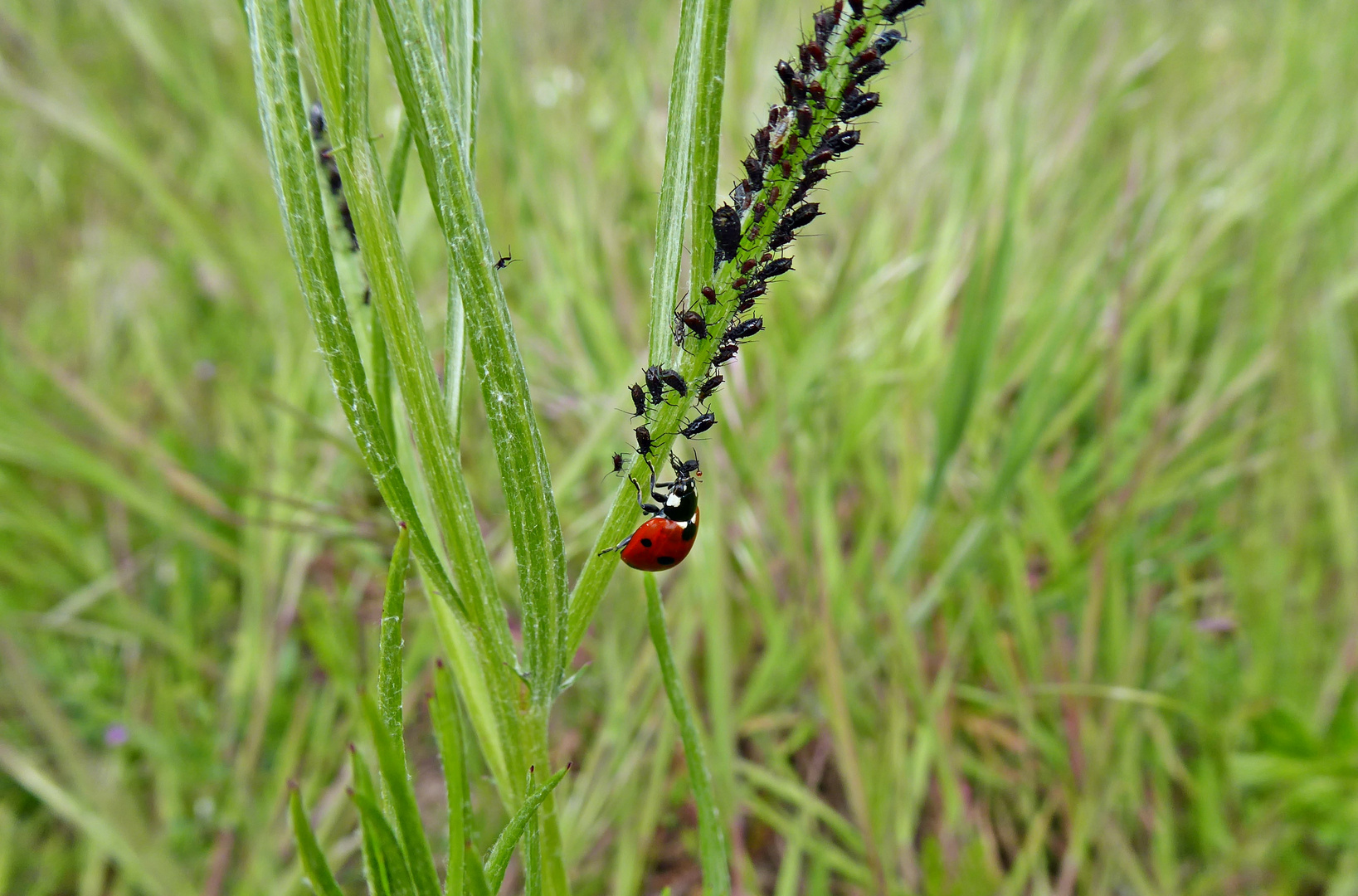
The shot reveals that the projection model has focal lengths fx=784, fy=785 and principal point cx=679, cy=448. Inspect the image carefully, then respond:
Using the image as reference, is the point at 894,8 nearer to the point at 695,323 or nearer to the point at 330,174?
the point at 695,323

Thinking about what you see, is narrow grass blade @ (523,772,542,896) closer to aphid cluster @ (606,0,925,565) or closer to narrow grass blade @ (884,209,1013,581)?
aphid cluster @ (606,0,925,565)

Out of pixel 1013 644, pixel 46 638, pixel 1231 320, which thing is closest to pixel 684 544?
pixel 1013 644

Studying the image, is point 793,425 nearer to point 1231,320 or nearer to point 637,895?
point 637,895

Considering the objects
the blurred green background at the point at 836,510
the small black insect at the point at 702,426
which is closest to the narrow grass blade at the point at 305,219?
the small black insect at the point at 702,426

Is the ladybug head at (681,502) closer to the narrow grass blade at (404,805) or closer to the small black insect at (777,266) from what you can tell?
the small black insect at (777,266)

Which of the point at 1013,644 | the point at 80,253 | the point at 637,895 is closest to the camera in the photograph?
the point at 637,895

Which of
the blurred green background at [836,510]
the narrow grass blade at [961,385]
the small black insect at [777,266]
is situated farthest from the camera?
the narrow grass blade at [961,385]

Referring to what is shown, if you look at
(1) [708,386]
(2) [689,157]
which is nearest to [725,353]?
(1) [708,386]

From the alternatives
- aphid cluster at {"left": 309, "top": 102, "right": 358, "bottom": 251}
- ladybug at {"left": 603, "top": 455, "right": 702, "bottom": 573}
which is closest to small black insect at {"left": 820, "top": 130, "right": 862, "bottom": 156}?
ladybug at {"left": 603, "top": 455, "right": 702, "bottom": 573}
